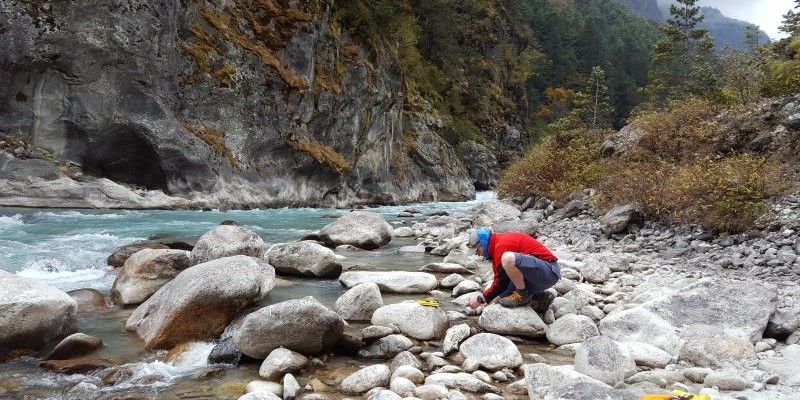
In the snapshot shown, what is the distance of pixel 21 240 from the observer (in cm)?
1100

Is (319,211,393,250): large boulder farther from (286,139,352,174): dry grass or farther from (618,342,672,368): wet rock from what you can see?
(286,139,352,174): dry grass

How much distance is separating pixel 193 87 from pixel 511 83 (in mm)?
47558

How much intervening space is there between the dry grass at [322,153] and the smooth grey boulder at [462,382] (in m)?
22.2

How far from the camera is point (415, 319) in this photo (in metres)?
5.89

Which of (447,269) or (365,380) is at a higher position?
(447,269)

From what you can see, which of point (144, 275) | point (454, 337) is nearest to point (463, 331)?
point (454, 337)

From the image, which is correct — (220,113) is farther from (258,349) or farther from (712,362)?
(712,362)

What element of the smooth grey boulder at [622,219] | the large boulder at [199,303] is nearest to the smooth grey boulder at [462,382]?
the large boulder at [199,303]

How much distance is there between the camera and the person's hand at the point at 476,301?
6609mm

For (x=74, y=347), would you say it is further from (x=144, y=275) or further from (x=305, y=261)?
(x=305, y=261)

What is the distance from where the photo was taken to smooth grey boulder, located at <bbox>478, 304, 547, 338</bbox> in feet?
18.8

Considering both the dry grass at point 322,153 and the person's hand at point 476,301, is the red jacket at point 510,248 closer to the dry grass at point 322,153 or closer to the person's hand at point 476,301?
the person's hand at point 476,301

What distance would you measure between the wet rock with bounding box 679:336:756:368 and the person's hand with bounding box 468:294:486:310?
236 cm

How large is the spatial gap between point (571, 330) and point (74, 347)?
5152mm
